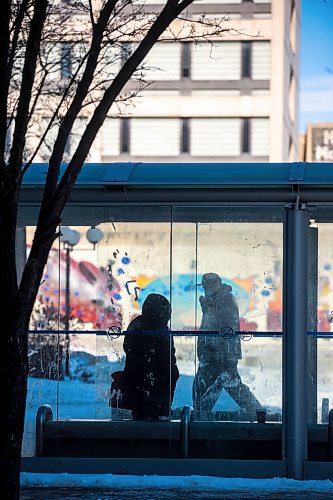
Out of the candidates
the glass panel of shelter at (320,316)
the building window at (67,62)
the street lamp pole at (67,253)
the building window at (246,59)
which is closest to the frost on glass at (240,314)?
the glass panel of shelter at (320,316)

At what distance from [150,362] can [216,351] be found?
2.09 ft

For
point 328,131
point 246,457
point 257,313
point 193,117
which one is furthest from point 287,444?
point 328,131

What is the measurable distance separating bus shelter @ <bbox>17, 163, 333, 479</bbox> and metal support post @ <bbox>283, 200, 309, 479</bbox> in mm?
13

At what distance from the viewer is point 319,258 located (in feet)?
36.7

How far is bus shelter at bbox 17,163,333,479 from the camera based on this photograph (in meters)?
11.0

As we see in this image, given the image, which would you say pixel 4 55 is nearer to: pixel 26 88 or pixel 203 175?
pixel 26 88

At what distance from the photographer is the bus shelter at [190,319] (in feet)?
36.1

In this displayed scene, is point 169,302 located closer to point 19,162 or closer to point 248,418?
point 248,418

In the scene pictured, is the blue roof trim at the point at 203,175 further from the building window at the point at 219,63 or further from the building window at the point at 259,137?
the building window at the point at 259,137

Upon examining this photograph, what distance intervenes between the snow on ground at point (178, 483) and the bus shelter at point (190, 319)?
0.19 meters

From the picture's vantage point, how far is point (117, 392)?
37.0ft

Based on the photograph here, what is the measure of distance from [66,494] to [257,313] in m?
2.48

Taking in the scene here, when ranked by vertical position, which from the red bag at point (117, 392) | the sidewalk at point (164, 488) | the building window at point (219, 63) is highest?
the building window at point (219, 63)

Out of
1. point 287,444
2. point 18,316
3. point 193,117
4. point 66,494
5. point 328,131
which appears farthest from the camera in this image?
point 328,131
